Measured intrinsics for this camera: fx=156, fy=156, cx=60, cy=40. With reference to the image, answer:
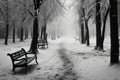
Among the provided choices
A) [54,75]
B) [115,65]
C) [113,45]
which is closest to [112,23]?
[113,45]

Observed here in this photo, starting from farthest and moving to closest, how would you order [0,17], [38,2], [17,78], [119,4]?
1. [0,17]
2. [119,4]
3. [38,2]
4. [17,78]

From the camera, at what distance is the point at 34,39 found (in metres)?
13.9

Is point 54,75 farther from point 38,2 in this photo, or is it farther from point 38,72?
point 38,2

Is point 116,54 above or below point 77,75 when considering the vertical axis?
above

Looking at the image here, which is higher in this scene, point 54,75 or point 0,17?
point 0,17

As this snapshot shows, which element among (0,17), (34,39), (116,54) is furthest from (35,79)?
(0,17)

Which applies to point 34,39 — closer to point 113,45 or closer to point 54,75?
point 54,75

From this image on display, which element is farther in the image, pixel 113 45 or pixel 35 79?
pixel 113 45

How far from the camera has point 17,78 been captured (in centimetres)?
681

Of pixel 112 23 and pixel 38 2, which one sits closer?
pixel 112 23

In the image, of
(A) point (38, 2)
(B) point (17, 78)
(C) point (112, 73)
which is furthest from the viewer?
(A) point (38, 2)

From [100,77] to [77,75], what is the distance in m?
1.08

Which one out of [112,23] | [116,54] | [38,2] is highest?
[38,2]

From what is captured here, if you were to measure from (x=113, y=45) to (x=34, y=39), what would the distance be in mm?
8178
